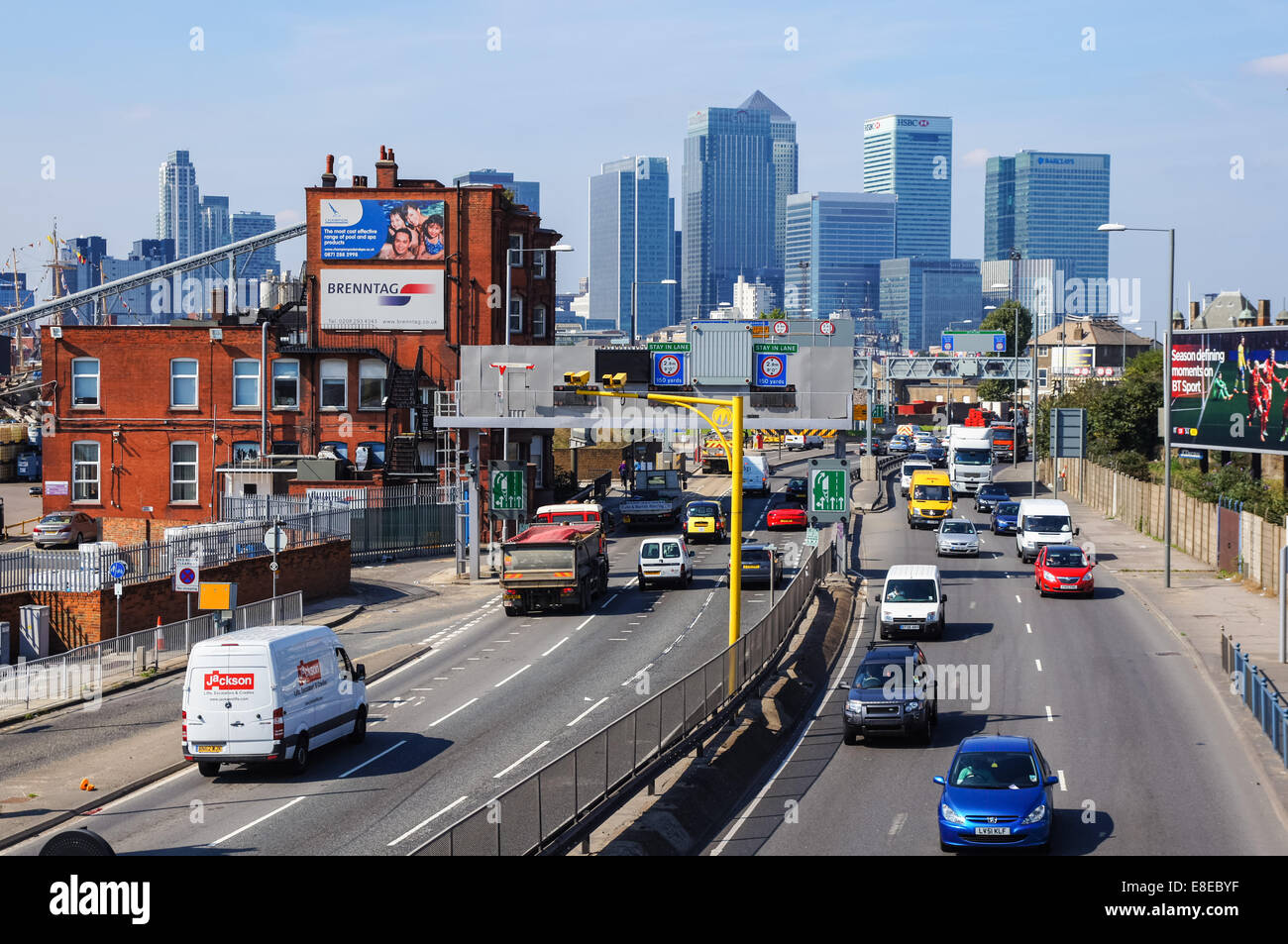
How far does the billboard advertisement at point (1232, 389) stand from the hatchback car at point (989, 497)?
11.2 m

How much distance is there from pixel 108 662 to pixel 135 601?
94.1 inches

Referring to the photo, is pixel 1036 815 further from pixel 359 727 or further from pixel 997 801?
pixel 359 727

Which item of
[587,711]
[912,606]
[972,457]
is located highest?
[972,457]

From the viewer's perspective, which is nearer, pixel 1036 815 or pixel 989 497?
pixel 1036 815

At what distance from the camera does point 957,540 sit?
193 ft

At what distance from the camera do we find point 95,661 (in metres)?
35.4

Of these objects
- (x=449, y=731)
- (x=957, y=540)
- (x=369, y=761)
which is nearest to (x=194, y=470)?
(x=957, y=540)

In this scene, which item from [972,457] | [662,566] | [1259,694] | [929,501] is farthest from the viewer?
[972,457]

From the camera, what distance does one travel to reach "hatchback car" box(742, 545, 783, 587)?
4872cm

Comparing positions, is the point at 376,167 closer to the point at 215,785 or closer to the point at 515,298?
the point at 515,298

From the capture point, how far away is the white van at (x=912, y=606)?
39531 millimetres

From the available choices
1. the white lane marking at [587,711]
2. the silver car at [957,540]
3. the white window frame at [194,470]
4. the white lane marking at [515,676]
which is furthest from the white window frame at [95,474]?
the white lane marking at [587,711]

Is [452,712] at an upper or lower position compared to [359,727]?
lower
